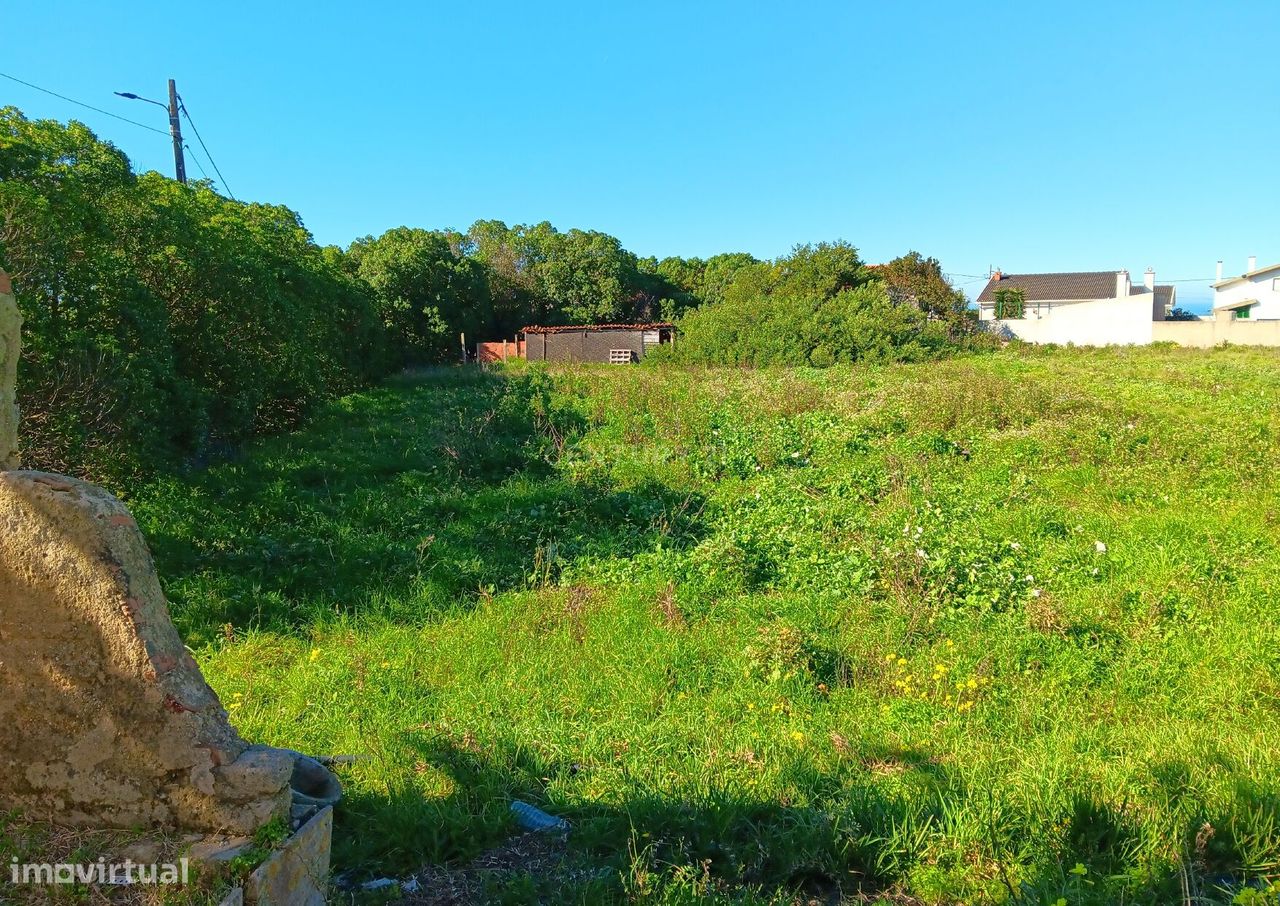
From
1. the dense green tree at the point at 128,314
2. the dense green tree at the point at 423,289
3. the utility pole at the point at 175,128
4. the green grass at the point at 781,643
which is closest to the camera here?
the green grass at the point at 781,643

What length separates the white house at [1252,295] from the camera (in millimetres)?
39188

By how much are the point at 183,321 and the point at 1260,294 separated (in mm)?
49955

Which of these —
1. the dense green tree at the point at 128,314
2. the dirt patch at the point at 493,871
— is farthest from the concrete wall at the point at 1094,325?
the dirt patch at the point at 493,871

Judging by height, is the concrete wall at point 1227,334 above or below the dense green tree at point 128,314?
above

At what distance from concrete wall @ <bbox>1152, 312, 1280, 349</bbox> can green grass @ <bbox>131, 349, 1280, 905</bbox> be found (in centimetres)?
1926

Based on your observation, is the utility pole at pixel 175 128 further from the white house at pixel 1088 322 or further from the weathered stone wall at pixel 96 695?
the white house at pixel 1088 322

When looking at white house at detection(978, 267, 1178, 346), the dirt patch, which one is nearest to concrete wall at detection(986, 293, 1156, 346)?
white house at detection(978, 267, 1178, 346)

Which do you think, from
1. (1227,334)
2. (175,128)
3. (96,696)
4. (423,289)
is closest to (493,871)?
(96,696)

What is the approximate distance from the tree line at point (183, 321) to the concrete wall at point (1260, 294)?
24.9 m

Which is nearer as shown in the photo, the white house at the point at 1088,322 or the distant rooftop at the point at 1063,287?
the white house at the point at 1088,322

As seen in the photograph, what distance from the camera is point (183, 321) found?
9938 mm

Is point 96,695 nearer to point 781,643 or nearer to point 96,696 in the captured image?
point 96,696

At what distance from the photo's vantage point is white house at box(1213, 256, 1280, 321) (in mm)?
39188

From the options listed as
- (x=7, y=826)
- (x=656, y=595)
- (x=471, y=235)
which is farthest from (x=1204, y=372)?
(x=471, y=235)
